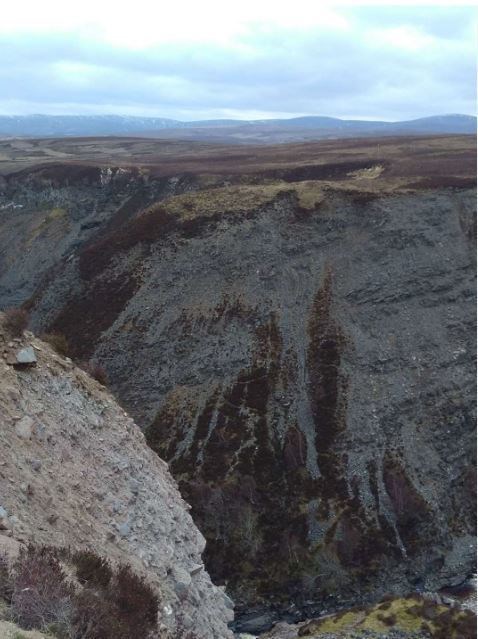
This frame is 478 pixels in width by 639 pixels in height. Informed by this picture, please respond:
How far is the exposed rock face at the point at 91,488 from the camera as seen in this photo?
1528cm

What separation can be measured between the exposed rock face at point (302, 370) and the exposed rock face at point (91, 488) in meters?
16.7

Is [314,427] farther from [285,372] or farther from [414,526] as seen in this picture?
[414,526]

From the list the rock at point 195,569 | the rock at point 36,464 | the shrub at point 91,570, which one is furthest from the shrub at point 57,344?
the shrub at point 91,570

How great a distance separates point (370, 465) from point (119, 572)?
2901 cm

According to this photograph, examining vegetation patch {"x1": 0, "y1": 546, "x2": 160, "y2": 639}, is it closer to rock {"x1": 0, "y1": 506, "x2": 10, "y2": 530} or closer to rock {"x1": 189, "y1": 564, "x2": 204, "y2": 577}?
rock {"x1": 0, "y1": 506, "x2": 10, "y2": 530}

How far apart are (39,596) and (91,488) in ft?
28.4

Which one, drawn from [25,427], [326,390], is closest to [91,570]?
[25,427]

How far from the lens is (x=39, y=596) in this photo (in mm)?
9609

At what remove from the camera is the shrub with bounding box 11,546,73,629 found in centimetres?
938

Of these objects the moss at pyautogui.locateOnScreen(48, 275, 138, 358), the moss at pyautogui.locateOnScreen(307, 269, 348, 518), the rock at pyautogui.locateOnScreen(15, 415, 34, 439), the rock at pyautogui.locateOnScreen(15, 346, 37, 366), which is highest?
the rock at pyautogui.locateOnScreen(15, 346, 37, 366)

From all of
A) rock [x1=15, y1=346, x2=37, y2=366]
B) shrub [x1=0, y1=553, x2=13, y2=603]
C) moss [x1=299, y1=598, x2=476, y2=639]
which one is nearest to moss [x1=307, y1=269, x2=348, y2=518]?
moss [x1=299, y1=598, x2=476, y2=639]

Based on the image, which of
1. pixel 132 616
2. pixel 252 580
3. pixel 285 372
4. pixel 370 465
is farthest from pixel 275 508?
pixel 132 616

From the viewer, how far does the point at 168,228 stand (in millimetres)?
55781

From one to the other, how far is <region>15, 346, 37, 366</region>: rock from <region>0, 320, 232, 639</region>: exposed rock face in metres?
0.28
